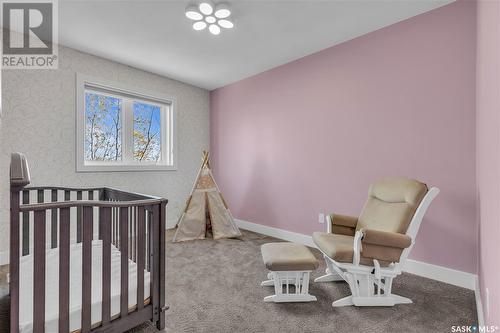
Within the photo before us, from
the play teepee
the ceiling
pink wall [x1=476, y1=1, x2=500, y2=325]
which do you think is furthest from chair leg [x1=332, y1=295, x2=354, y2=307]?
the ceiling

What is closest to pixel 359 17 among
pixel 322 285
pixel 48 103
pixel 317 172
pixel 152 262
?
pixel 317 172

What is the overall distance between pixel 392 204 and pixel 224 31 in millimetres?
2344

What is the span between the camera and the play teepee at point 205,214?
11.5ft

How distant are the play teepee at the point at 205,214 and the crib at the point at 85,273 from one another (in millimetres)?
1677

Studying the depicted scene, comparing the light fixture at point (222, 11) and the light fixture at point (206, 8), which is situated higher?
the light fixture at point (206, 8)

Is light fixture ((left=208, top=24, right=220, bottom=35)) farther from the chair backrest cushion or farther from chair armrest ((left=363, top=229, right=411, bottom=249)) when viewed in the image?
chair armrest ((left=363, top=229, right=411, bottom=249))

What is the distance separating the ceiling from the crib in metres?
1.78

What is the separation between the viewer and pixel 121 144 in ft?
11.9

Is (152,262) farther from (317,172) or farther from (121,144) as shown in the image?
(121,144)

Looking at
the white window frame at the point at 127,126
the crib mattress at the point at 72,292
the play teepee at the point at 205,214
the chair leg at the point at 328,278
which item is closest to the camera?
the crib mattress at the point at 72,292

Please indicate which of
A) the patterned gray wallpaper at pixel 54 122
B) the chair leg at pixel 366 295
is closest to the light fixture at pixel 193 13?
the patterned gray wallpaper at pixel 54 122

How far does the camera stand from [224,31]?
8.82 ft

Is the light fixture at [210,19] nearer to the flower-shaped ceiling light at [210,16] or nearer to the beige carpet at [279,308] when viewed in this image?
the flower-shaped ceiling light at [210,16]

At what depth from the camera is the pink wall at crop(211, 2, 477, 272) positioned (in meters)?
2.20
